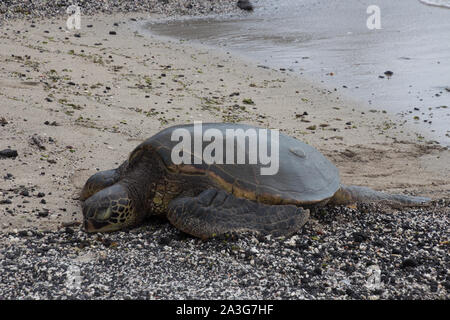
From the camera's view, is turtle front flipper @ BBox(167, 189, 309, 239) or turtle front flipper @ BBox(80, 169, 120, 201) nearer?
turtle front flipper @ BBox(167, 189, 309, 239)

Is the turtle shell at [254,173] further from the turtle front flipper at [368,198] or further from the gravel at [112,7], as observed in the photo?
the gravel at [112,7]

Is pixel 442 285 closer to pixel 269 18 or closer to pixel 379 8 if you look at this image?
pixel 269 18

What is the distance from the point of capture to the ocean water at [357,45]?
6.89 metres

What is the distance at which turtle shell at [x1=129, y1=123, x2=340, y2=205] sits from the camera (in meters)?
3.53

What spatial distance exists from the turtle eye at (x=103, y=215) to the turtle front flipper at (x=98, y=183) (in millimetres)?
446

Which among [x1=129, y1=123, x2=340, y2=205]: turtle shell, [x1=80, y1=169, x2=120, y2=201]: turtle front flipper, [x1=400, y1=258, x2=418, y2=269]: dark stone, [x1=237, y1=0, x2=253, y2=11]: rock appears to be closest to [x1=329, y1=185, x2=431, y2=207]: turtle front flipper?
[x1=129, y1=123, x2=340, y2=205]: turtle shell

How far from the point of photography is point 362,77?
7750 millimetres

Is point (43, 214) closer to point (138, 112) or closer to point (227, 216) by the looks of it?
point (227, 216)

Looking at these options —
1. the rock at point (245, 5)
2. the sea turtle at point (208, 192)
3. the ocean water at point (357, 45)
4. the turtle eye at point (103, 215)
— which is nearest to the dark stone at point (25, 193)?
the sea turtle at point (208, 192)

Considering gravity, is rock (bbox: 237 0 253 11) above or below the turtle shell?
above

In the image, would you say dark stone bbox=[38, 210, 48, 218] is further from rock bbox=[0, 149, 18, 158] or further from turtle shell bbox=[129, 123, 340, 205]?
rock bbox=[0, 149, 18, 158]

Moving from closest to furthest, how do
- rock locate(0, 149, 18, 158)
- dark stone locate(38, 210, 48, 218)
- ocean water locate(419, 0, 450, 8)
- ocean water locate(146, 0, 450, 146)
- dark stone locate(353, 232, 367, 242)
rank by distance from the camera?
1. dark stone locate(353, 232, 367, 242)
2. dark stone locate(38, 210, 48, 218)
3. rock locate(0, 149, 18, 158)
4. ocean water locate(146, 0, 450, 146)
5. ocean water locate(419, 0, 450, 8)
